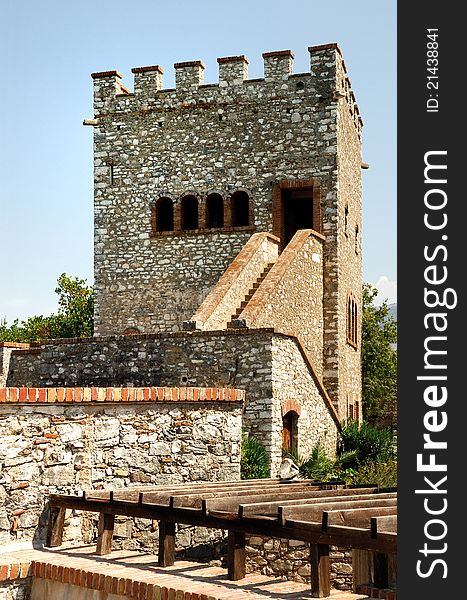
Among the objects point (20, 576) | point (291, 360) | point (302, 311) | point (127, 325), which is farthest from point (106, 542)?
point (127, 325)

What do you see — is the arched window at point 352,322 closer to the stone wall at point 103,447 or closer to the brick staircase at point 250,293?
the brick staircase at point 250,293

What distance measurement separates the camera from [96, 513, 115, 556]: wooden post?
835 cm

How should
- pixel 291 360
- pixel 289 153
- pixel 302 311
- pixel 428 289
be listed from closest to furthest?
pixel 428 289 < pixel 291 360 < pixel 302 311 < pixel 289 153

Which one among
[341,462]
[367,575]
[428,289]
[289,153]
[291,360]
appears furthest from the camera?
[289,153]

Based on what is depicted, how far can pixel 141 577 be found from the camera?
24.1ft

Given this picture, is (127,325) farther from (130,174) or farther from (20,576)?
(20,576)

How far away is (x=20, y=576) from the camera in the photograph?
26.2 ft

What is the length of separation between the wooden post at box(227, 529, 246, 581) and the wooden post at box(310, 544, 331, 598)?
694 millimetres

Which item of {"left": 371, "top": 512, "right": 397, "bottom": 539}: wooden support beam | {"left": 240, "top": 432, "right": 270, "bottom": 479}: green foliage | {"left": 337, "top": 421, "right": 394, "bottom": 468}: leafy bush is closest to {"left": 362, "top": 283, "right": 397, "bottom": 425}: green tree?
{"left": 337, "top": 421, "right": 394, "bottom": 468}: leafy bush

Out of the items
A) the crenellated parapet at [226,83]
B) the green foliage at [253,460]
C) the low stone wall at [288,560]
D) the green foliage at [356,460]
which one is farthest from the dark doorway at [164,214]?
the low stone wall at [288,560]

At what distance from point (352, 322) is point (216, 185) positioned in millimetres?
5350

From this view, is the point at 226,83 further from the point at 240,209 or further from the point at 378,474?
the point at 378,474

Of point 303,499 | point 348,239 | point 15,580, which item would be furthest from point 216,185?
point 15,580

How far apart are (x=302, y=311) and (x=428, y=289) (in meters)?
14.8
